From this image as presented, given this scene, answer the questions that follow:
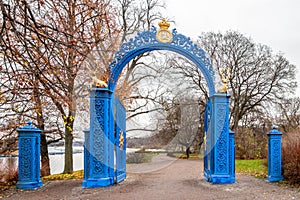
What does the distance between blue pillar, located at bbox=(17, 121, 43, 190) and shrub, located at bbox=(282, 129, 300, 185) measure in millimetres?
6295

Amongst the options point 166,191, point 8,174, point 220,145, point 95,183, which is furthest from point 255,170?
point 8,174

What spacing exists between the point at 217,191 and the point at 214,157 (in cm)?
114

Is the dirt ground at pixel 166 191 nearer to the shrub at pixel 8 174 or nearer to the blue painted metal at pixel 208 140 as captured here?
the blue painted metal at pixel 208 140

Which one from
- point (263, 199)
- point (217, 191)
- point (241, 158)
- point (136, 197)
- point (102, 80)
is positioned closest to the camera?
point (263, 199)

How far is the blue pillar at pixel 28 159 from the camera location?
691 cm

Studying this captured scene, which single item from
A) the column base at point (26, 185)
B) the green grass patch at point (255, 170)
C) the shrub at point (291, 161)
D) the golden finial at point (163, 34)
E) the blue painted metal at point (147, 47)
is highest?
the golden finial at point (163, 34)

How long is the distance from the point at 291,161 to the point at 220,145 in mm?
1790

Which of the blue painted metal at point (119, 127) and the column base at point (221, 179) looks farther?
the column base at point (221, 179)

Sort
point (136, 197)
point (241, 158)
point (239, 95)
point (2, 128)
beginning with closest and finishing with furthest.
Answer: point (136, 197)
point (2, 128)
point (241, 158)
point (239, 95)

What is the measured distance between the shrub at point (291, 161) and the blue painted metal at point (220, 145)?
139 cm

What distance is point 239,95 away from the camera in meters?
18.1

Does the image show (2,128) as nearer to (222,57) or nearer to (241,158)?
(241,158)

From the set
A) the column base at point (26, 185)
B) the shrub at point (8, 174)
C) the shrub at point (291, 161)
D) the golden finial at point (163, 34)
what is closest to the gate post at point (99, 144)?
the column base at point (26, 185)

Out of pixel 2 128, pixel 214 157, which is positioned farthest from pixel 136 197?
pixel 2 128
